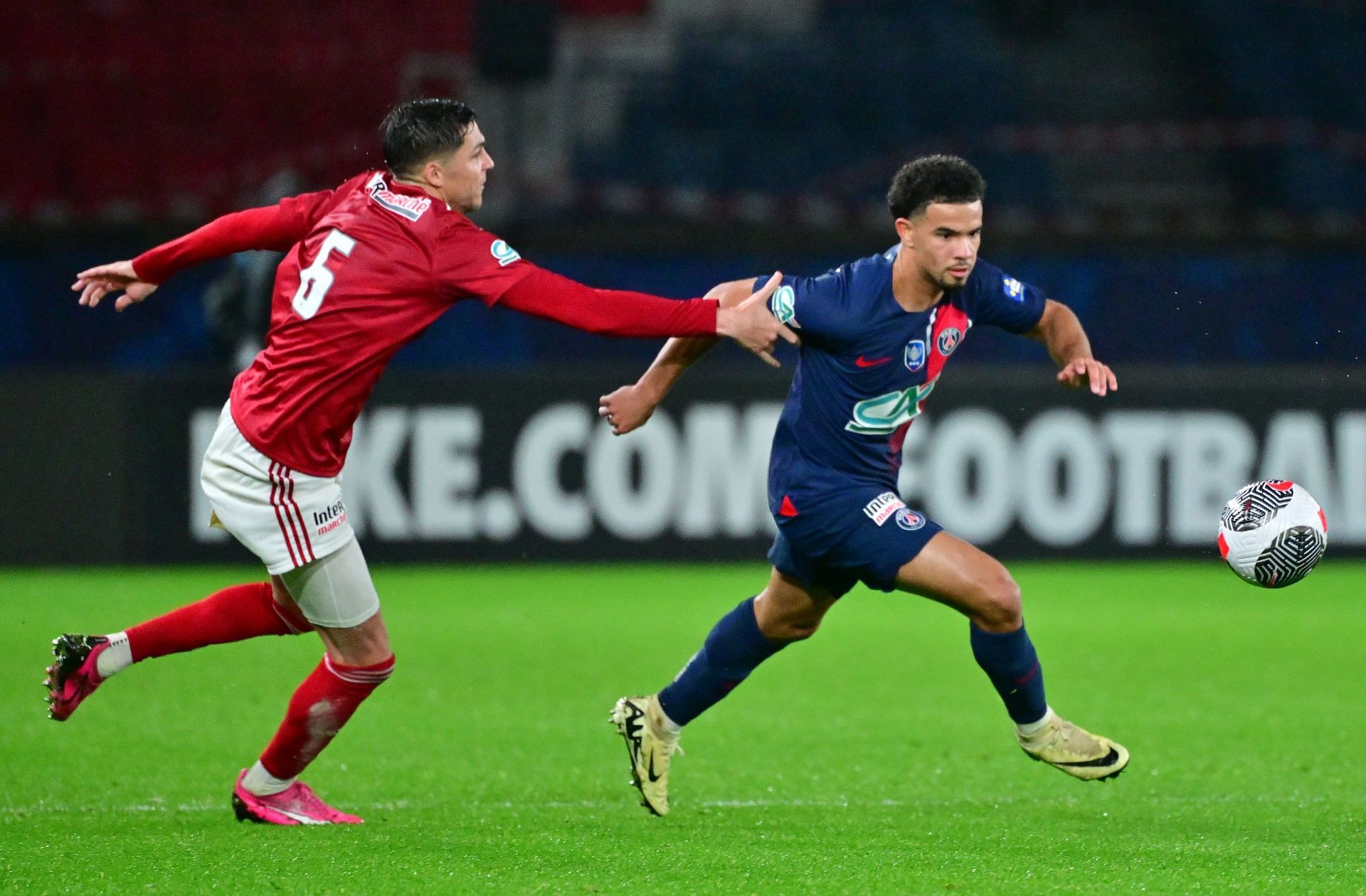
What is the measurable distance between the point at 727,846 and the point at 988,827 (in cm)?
77

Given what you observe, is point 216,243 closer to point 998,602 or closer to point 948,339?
point 948,339

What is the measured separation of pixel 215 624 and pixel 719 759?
186 centimetres

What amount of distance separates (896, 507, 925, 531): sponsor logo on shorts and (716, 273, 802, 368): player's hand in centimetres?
61

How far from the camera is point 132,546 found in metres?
11.6

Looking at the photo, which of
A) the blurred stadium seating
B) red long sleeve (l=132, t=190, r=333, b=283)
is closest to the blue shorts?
red long sleeve (l=132, t=190, r=333, b=283)

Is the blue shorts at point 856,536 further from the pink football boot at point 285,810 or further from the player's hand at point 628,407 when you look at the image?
the pink football boot at point 285,810

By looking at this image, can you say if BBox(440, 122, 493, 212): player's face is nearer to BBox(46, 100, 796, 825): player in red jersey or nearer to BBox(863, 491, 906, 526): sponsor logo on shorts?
BBox(46, 100, 796, 825): player in red jersey

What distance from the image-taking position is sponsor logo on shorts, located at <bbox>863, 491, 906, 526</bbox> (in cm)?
499

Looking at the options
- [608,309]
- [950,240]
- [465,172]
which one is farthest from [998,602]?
[465,172]

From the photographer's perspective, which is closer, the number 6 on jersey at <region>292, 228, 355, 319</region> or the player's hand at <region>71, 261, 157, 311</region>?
the number 6 on jersey at <region>292, 228, 355, 319</region>

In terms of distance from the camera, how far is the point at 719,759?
617 centimetres

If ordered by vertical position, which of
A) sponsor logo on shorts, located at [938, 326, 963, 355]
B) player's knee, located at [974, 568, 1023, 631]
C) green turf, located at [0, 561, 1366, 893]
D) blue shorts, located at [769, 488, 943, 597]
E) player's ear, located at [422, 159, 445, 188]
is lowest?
green turf, located at [0, 561, 1366, 893]

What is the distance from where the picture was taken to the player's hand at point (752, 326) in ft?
15.2

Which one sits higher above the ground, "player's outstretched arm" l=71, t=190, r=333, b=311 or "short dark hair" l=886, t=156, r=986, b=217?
"short dark hair" l=886, t=156, r=986, b=217
